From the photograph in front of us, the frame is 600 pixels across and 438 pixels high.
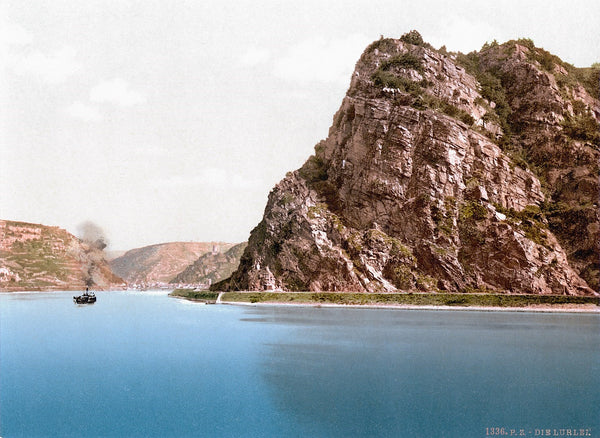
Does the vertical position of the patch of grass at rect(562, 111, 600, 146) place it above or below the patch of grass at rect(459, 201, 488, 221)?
above

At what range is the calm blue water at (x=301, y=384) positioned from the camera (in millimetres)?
22344

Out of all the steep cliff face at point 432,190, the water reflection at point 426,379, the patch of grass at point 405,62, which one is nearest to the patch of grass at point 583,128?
the steep cliff face at point 432,190

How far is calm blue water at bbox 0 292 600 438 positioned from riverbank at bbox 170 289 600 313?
32.3 metres

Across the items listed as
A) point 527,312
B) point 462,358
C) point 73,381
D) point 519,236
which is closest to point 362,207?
point 519,236

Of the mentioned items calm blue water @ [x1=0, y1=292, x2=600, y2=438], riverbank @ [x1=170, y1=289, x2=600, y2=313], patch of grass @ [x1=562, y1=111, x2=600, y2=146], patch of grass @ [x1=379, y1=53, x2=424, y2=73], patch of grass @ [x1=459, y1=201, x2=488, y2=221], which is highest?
patch of grass @ [x1=379, y1=53, x2=424, y2=73]

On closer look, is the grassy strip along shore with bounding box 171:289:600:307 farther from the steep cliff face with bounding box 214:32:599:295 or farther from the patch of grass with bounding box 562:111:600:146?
the patch of grass with bounding box 562:111:600:146

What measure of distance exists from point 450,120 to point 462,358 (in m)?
81.8

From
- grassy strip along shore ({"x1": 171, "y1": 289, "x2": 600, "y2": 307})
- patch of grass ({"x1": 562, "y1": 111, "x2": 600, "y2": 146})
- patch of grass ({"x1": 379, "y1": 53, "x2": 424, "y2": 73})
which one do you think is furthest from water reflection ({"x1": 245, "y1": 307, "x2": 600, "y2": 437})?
patch of grass ({"x1": 379, "y1": 53, "x2": 424, "y2": 73})

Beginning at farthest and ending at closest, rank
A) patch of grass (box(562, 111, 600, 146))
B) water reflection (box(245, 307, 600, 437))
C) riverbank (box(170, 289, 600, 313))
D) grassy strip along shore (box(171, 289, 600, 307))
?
patch of grass (box(562, 111, 600, 146)), grassy strip along shore (box(171, 289, 600, 307)), riverbank (box(170, 289, 600, 313)), water reflection (box(245, 307, 600, 437))

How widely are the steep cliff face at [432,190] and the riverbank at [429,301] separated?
221 inches

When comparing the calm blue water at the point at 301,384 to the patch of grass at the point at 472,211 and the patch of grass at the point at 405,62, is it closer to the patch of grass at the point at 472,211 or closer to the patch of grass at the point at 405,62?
the patch of grass at the point at 472,211

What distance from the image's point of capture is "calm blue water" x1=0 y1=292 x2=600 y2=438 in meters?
22.3

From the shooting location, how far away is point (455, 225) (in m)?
104

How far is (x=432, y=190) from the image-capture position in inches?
4218
